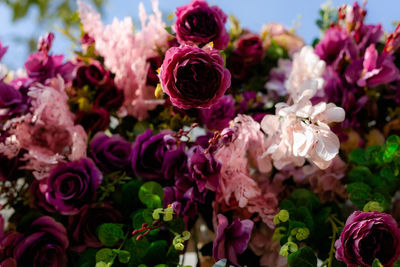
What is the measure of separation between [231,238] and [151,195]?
12 centimetres

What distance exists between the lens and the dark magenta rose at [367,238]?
47 centimetres

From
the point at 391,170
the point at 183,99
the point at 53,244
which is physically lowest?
the point at 53,244

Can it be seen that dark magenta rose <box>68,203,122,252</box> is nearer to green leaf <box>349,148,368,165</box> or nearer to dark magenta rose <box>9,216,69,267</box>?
dark magenta rose <box>9,216,69,267</box>

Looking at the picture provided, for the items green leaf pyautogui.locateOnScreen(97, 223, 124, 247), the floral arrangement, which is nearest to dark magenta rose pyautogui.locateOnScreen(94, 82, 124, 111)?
the floral arrangement

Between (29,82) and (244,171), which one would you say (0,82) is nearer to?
(29,82)

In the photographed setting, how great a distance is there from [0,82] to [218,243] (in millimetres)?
420

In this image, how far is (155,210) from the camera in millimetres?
495

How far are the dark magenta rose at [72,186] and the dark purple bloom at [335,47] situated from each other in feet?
1.38

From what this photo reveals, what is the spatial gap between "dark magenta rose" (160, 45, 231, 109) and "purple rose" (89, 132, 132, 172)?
0.20 metres

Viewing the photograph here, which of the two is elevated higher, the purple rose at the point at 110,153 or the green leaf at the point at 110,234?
the purple rose at the point at 110,153

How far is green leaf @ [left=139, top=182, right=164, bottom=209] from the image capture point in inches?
20.9

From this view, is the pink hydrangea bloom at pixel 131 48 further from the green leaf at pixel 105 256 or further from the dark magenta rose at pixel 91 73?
the green leaf at pixel 105 256

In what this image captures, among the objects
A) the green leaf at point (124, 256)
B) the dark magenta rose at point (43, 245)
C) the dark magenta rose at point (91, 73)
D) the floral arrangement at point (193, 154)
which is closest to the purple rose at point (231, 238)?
the floral arrangement at point (193, 154)

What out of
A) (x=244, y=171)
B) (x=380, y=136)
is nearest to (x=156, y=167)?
(x=244, y=171)
